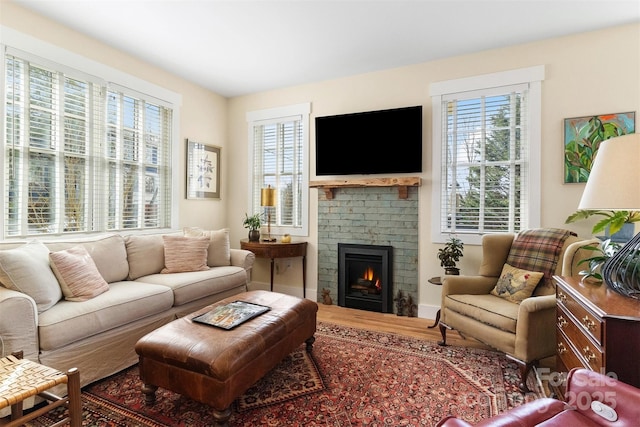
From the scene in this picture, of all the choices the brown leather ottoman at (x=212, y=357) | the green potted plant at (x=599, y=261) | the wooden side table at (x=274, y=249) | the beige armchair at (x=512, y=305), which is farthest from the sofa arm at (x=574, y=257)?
the wooden side table at (x=274, y=249)

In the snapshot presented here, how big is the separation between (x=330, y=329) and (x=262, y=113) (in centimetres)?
292

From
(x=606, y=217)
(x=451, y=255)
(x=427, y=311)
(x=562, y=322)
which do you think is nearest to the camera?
(x=562, y=322)

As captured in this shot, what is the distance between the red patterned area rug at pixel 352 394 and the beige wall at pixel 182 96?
234cm

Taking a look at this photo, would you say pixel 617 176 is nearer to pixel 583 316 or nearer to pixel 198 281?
pixel 583 316

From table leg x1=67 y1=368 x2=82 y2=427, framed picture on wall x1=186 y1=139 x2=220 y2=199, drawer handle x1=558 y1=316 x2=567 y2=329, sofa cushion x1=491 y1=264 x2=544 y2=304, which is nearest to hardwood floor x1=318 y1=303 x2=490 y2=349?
sofa cushion x1=491 y1=264 x2=544 y2=304

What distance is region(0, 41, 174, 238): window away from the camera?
8.63 feet

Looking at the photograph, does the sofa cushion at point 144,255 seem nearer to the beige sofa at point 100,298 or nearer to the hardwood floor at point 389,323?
the beige sofa at point 100,298

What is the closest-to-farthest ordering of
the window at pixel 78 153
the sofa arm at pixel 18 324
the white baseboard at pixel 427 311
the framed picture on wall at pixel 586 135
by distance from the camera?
the sofa arm at pixel 18 324
the window at pixel 78 153
the framed picture on wall at pixel 586 135
the white baseboard at pixel 427 311

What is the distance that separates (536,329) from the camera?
6.91 ft

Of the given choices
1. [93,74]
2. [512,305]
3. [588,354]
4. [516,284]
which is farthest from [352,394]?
[93,74]

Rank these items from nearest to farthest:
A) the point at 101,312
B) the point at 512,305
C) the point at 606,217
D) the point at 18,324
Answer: the point at 18,324
the point at 101,312
the point at 512,305
the point at 606,217

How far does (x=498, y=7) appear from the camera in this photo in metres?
2.56

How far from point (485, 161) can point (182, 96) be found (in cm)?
358

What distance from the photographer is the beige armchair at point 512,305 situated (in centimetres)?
211
